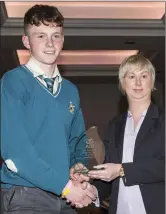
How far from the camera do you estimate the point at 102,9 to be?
581cm

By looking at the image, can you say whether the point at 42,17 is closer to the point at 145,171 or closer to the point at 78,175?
the point at 78,175

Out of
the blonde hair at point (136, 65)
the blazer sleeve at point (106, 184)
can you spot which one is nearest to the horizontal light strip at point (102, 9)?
the blonde hair at point (136, 65)

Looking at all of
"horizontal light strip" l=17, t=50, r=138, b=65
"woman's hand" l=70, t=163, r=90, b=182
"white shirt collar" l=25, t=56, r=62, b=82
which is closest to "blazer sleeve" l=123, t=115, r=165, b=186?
"woman's hand" l=70, t=163, r=90, b=182

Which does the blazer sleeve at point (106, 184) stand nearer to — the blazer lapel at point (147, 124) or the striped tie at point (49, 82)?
the blazer lapel at point (147, 124)

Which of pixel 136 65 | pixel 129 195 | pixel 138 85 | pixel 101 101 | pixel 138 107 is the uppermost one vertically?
pixel 101 101

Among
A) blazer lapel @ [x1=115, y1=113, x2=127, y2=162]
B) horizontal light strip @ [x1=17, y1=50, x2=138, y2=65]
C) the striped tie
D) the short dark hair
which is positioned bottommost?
blazer lapel @ [x1=115, y1=113, x2=127, y2=162]

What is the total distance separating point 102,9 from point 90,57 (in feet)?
8.99

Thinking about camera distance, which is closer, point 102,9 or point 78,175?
point 78,175

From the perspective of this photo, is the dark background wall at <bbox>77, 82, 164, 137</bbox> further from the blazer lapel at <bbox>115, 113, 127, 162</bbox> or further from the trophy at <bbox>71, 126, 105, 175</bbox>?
the trophy at <bbox>71, 126, 105, 175</bbox>

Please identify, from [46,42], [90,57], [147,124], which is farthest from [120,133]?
[90,57]

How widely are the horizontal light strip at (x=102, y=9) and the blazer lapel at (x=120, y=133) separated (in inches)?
155

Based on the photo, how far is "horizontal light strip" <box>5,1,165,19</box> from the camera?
5.75m

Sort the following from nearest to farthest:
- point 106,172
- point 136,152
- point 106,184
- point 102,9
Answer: point 106,172 < point 136,152 < point 106,184 < point 102,9

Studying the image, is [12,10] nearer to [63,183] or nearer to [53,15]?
[53,15]
